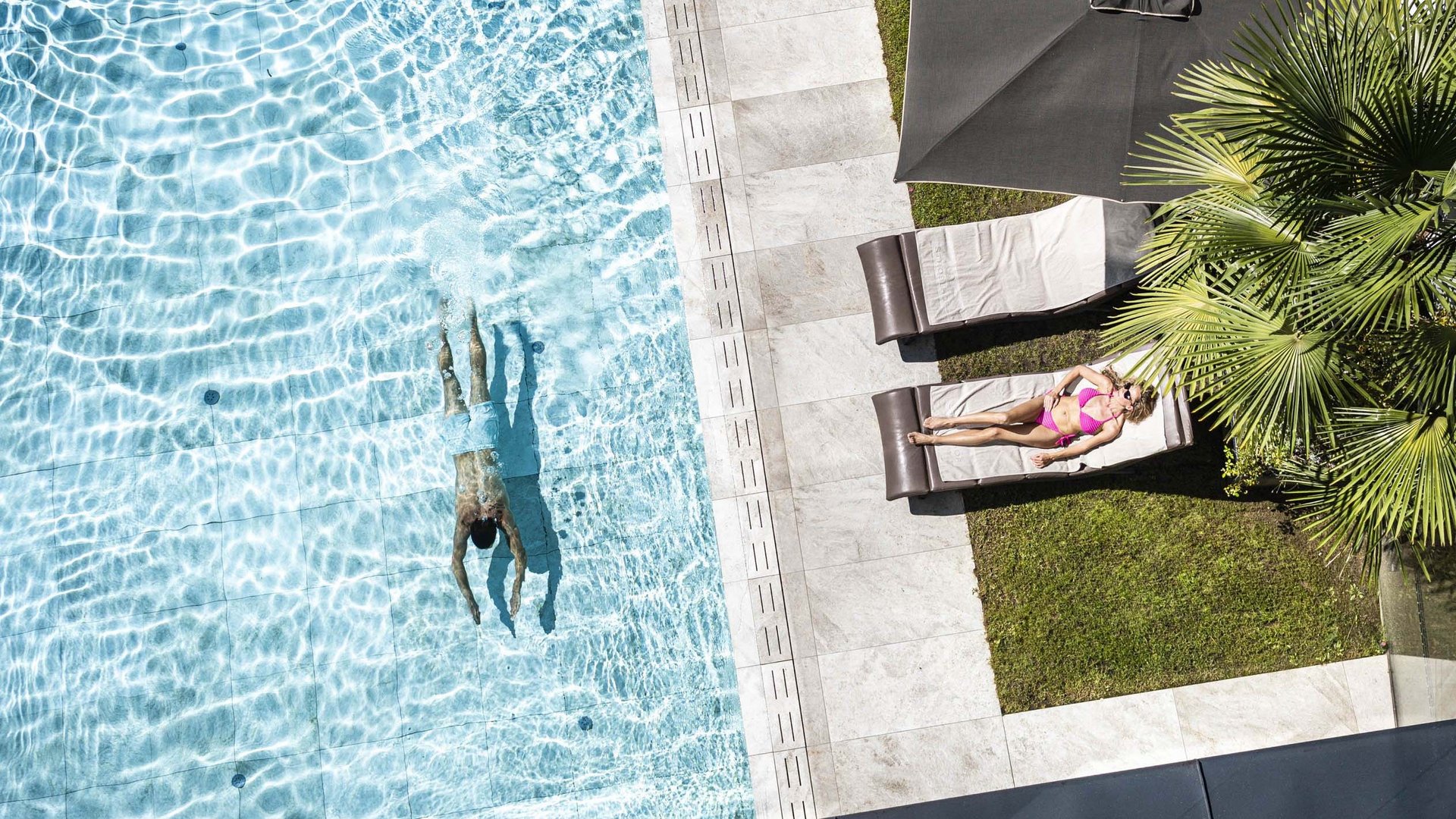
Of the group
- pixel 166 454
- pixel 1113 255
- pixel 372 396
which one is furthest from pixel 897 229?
pixel 166 454

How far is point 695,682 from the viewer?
7.64m

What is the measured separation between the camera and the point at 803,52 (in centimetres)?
841

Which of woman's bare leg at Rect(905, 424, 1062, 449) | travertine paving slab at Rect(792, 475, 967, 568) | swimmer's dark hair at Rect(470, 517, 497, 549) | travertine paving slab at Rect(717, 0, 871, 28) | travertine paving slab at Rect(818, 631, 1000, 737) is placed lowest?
travertine paving slab at Rect(818, 631, 1000, 737)

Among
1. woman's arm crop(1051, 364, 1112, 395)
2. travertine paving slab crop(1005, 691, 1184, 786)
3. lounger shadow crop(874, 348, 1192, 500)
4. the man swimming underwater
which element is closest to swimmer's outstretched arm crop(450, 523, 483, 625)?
the man swimming underwater

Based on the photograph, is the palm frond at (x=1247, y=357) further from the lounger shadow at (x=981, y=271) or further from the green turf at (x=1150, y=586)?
the green turf at (x=1150, y=586)

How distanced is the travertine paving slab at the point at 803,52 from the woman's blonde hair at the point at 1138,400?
3471 mm

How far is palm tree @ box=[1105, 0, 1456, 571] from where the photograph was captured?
15.2 feet

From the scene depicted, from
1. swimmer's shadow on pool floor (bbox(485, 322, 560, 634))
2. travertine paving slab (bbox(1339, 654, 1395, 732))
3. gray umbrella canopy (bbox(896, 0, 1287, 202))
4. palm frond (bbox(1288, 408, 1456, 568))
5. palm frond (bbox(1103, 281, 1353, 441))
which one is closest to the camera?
palm frond (bbox(1288, 408, 1456, 568))

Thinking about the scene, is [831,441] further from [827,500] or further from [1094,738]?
[1094,738]

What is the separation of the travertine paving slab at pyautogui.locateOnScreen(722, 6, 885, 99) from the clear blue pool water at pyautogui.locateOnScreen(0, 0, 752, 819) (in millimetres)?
956

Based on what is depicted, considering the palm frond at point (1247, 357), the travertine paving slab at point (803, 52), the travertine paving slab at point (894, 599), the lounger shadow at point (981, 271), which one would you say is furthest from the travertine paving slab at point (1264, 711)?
the travertine paving slab at point (803, 52)

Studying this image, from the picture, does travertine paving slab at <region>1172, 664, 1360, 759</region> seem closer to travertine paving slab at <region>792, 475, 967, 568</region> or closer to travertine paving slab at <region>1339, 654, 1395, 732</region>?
travertine paving slab at <region>1339, 654, 1395, 732</region>

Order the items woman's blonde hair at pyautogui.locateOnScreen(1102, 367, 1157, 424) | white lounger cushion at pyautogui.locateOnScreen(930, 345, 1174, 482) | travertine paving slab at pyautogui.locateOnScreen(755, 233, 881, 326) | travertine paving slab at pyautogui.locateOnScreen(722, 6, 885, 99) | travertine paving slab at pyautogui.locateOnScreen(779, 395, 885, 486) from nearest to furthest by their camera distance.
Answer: woman's blonde hair at pyautogui.locateOnScreen(1102, 367, 1157, 424) → white lounger cushion at pyautogui.locateOnScreen(930, 345, 1174, 482) → travertine paving slab at pyautogui.locateOnScreen(779, 395, 885, 486) → travertine paving slab at pyautogui.locateOnScreen(755, 233, 881, 326) → travertine paving slab at pyautogui.locateOnScreen(722, 6, 885, 99)

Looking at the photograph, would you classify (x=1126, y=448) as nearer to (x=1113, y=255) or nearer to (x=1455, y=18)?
(x=1113, y=255)
